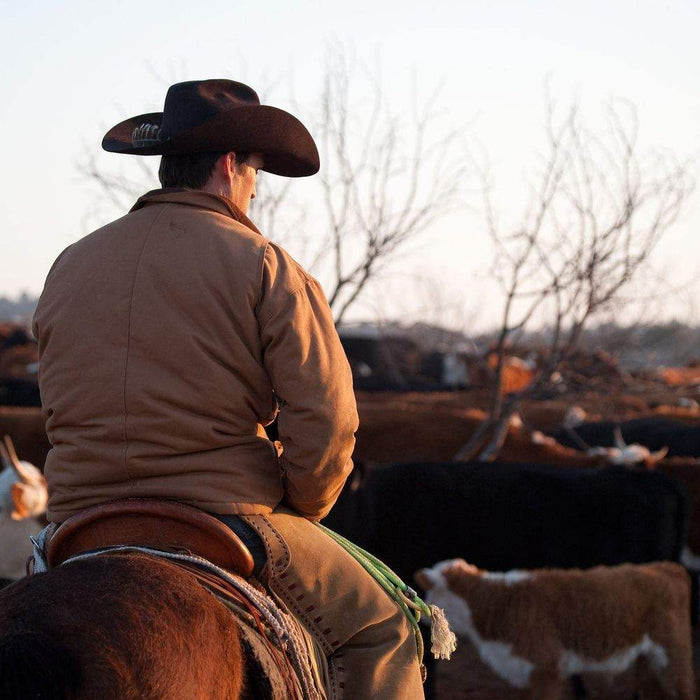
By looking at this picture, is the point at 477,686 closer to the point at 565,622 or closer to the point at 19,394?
the point at 565,622

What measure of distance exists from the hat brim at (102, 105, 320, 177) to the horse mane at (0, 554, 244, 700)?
3.69 feet

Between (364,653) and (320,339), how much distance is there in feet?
Result: 2.72

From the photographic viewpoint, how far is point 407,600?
2703 mm

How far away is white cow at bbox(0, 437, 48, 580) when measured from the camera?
5.98m

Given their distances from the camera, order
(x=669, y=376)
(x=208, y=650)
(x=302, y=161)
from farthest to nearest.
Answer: (x=669, y=376) < (x=302, y=161) < (x=208, y=650)

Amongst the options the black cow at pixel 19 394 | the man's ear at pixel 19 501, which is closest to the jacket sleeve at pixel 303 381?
the man's ear at pixel 19 501

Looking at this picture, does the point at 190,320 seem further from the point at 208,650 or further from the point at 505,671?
the point at 505,671

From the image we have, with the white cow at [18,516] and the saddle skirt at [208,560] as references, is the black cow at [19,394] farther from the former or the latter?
the saddle skirt at [208,560]

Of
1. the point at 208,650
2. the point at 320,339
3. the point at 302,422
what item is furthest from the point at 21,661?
the point at 320,339

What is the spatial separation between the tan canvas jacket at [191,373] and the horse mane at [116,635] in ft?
1.14

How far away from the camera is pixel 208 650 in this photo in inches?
76.9

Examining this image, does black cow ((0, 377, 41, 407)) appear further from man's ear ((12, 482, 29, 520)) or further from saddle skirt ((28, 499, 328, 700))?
saddle skirt ((28, 499, 328, 700))

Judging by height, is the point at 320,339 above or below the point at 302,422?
above

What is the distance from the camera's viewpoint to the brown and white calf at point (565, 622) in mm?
5543
